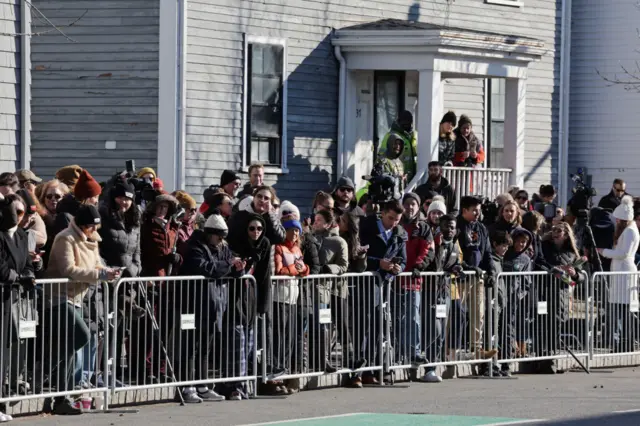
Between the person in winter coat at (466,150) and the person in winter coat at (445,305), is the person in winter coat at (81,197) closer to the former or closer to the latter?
the person in winter coat at (445,305)

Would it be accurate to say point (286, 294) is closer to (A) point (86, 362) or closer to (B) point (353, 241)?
(B) point (353, 241)

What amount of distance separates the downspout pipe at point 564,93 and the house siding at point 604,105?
6.57 feet

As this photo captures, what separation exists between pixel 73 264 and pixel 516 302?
6.25 m

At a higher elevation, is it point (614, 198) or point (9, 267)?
point (614, 198)

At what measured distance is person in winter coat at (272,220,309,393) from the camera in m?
15.4

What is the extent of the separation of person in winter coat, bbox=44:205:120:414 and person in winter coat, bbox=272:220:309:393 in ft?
7.65

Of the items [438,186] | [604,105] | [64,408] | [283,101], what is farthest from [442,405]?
[604,105]

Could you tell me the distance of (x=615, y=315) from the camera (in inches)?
770

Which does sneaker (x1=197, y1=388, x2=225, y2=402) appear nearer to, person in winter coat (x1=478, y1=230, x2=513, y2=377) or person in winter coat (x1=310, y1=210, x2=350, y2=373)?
person in winter coat (x1=310, y1=210, x2=350, y2=373)

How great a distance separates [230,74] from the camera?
2386 cm

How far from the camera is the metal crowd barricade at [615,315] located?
63.4 ft

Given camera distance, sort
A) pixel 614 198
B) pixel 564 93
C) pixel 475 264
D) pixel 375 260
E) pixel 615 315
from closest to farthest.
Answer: pixel 375 260 < pixel 475 264 < pixel 615 315 < pixel 614 198 < pixel 564 93

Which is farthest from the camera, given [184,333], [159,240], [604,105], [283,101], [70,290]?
[604,105]

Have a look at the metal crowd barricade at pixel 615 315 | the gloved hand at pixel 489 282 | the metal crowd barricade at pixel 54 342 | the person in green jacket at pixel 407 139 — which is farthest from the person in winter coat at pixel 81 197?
the person in green jacket at pixel 407 139
